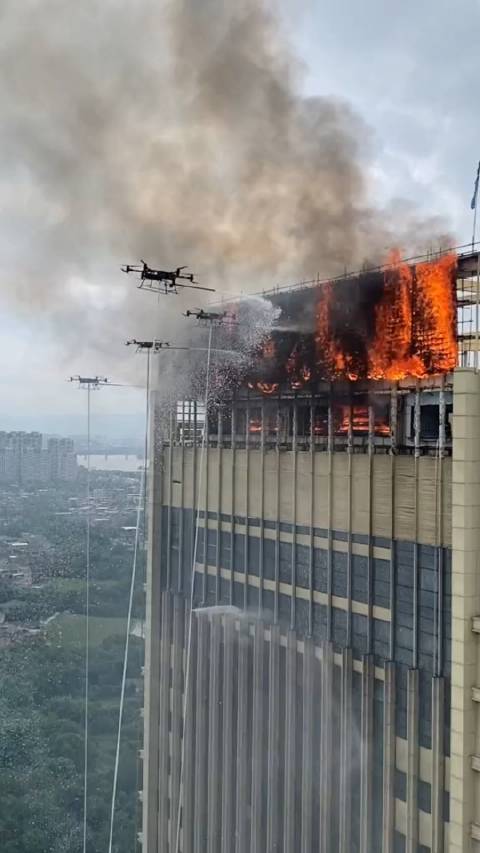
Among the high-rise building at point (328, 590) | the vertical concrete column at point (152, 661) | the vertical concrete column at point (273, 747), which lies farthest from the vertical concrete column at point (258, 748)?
the vertical concrete column at point (152, 661)

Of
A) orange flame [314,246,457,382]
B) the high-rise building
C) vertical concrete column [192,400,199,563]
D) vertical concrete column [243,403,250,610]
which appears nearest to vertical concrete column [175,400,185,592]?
the high-rise building

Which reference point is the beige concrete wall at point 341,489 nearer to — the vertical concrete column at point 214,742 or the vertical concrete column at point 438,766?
the vertical concrete column at point 438,766

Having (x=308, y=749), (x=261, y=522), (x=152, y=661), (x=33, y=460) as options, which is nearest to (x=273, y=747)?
(x=308, y=749)

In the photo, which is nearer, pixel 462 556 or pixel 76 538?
pixel 462 556

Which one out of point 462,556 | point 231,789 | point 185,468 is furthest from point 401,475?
point 231,789

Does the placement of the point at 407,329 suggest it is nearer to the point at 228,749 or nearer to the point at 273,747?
the point at 273,747

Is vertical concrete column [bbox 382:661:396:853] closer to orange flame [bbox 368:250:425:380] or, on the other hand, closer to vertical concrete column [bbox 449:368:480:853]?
vertical concrete column [bbox 449:368:480:853]

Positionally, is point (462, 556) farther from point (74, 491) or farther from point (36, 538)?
point (36, 538)
